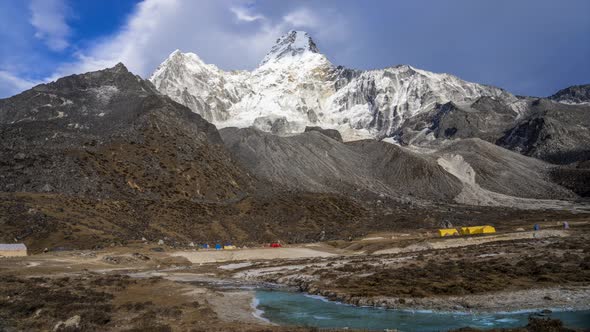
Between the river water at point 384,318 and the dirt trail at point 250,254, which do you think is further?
the dirt trail at point 250,254

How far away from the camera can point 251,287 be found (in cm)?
5222

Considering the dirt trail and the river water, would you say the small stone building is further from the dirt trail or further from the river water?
the river water

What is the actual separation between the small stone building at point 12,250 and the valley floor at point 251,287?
3873 millimetres

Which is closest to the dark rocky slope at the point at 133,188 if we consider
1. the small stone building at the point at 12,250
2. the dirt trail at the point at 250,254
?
the small stone building at the point at 12,250

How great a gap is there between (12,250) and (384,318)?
198ft

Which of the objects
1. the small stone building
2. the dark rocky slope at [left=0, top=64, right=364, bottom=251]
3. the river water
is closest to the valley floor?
the river water

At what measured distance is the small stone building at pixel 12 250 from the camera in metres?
69.0

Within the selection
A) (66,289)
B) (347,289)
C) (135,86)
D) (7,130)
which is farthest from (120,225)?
(135,86)

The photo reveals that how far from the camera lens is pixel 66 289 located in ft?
128

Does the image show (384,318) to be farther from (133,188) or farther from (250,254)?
(133,188)

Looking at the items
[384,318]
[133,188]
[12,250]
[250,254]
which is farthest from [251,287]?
[133,188]

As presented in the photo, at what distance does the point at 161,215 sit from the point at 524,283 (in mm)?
85053

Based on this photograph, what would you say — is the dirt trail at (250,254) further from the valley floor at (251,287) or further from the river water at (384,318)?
the river water at (384,318)

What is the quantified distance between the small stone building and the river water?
4797 centimetres
